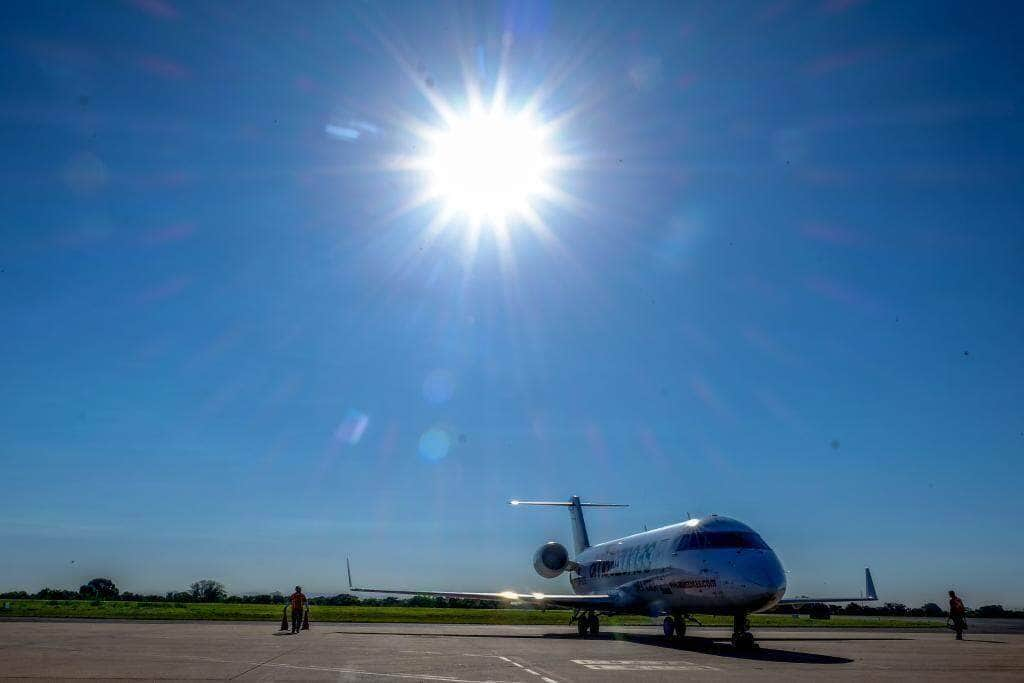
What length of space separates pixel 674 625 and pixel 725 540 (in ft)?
15.3

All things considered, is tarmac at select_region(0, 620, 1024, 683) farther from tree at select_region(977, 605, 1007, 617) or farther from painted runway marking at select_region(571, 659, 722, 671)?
tree at select_region(977, 605, 1007, 617)

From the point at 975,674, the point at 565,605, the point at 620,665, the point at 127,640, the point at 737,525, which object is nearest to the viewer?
the point at 975,674

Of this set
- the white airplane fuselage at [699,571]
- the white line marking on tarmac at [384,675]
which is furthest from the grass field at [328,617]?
the white line marking on tarmac at [384,675]

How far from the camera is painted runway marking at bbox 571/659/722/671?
15531 mm

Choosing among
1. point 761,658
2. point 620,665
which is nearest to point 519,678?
point 620,665

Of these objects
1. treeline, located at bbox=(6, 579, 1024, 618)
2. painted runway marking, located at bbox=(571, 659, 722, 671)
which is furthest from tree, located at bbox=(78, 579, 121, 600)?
painted runway marking, located at bbox=(571, 659, 722, 671)

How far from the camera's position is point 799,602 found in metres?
26.6

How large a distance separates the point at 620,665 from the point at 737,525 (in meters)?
10.2

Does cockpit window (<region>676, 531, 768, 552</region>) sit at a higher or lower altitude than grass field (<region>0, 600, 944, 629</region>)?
higher

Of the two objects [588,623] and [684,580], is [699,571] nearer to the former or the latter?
[684,580]

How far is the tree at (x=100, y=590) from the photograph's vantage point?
98938 mm

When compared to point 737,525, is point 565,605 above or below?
below

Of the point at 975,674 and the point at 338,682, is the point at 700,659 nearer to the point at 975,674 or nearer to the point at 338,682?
the point at 975,674

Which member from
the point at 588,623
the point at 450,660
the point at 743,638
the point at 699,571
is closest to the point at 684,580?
the point at 699,571
